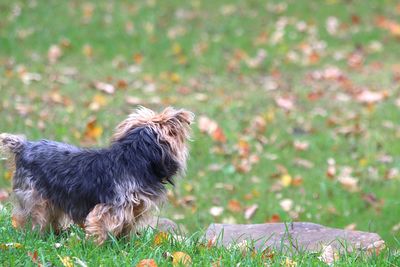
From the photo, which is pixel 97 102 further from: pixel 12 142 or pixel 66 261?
pixel 66 261

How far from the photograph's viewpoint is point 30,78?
11.2m

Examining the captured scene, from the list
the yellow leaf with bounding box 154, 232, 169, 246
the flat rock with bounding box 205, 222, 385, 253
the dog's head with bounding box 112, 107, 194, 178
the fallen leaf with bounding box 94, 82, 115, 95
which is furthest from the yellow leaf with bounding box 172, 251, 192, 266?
the fallen leaf with bounding box 94, 82, 115, 95

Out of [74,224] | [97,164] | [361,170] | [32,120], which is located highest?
[97,164]

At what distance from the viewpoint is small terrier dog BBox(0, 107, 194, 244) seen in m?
4.96

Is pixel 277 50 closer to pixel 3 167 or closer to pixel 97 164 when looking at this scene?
pixel 3 167

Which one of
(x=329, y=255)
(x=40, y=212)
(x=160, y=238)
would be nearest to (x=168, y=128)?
(x=160, y=238)

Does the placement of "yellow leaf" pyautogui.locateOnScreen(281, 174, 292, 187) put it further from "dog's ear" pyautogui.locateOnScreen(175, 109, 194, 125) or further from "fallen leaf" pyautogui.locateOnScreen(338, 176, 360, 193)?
"dog's ear" pyautogui.locateOnScreen(175, 109, 194, 125)

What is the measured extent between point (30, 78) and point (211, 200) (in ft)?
13.8

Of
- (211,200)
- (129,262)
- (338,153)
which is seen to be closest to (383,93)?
(338,153)

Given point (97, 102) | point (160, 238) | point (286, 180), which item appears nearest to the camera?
point (160, 238)

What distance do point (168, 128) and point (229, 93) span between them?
679 centimetres

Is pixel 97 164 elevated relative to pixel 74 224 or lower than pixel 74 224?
elevated

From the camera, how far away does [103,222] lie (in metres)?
4.84

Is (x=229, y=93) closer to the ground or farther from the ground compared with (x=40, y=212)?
closer to the ground
